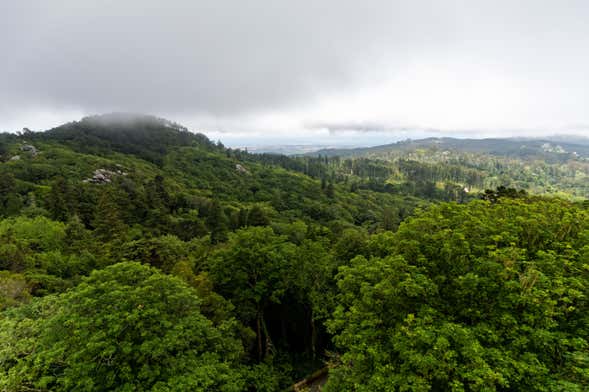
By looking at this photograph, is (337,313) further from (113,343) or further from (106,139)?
(106,139)

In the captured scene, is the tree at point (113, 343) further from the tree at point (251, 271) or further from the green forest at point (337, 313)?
the tree at point (251, 271)

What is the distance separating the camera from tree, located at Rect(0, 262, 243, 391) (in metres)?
12.6

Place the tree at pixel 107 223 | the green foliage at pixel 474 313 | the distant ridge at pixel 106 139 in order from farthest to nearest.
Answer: the distant ridge at pixel 106 139
the tree at pixel 107 223
the green foliage at pixel 474 313

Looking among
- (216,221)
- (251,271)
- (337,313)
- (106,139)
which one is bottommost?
(216,221)

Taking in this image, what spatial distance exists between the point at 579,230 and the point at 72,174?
12393cm

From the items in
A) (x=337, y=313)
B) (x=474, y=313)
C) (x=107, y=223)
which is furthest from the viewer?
(x=107, y=223)

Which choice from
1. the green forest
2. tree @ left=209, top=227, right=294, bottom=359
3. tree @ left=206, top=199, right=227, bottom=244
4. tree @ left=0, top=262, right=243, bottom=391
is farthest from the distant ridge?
tree @ left=0, top=262, right=243, bottom=391

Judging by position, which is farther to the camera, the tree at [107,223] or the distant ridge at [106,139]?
the distant ridge at [106,139]

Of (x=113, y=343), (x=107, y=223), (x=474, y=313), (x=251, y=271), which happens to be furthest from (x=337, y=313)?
(x=107, y=223)

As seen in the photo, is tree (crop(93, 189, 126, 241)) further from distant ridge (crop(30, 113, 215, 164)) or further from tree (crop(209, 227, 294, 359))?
distant ridge (crop(30, 113, 215, 164))

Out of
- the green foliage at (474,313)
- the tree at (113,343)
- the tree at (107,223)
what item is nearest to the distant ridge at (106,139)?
the tree at (107,223)

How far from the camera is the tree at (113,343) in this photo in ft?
41.5

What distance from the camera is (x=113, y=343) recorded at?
45.6ft

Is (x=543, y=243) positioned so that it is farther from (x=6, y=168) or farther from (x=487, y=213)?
(x=6, y=168)
